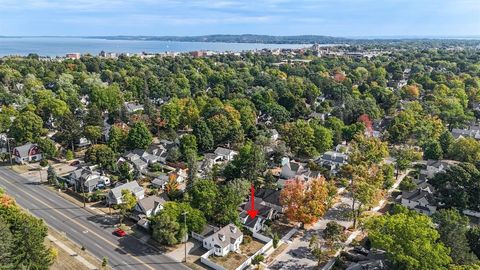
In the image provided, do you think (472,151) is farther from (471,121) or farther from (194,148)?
(194,148)

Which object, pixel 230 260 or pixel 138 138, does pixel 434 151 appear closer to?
pixel 230 260

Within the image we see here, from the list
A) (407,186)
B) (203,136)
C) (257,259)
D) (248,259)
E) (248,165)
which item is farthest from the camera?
(203,136)

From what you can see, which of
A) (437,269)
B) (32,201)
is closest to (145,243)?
(32,201)

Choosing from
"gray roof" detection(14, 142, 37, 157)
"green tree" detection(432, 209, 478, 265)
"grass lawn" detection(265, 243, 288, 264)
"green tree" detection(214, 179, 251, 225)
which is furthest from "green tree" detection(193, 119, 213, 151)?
"green tree" detection(432, 209, 478, 265)

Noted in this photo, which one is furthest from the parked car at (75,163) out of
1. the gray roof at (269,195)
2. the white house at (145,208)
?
the gray roof at (269,195)

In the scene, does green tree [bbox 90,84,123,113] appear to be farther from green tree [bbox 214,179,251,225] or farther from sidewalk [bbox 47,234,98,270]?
green tree [bbox 214,179,251,225]

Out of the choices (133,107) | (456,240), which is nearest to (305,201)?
(456,240)

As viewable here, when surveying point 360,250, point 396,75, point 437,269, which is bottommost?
point 360,250
